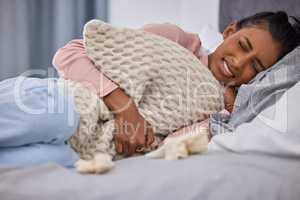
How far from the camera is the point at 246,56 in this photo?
1200mm

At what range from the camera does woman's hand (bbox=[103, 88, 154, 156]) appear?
3.11 feet

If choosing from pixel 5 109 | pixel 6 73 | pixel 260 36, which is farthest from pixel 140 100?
pixel 6 73

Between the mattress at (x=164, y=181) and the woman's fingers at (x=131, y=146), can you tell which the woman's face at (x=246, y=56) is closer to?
the woman's fingers at (x=131, y=146)

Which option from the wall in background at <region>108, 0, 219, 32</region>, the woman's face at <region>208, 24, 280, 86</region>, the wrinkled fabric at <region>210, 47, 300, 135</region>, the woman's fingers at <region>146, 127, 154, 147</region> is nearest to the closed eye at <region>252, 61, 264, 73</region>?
the woman's face at <region>208, 24, 280, 86</region>

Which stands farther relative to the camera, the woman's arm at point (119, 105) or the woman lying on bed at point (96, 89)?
the woman's arm at point (119, 105)

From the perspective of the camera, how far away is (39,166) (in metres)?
0.66

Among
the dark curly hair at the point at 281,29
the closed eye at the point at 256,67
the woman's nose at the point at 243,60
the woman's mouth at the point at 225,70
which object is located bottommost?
the woman's mouth at the point at 225,70

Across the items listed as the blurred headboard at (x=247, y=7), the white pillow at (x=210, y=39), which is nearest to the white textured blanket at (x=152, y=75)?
the white pillow at (x=210, y=39)

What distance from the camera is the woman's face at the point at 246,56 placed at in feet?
3.92

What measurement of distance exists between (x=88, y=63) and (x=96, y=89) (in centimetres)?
8

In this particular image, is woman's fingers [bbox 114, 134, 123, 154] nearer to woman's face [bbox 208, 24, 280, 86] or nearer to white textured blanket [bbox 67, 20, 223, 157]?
white textured blanket [bbox 67, 20, 223, 157]

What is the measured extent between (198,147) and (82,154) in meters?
0.25

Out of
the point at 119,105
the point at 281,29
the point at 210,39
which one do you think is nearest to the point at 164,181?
the point at 119,105

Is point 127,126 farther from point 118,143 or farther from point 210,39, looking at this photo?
point 210,39
